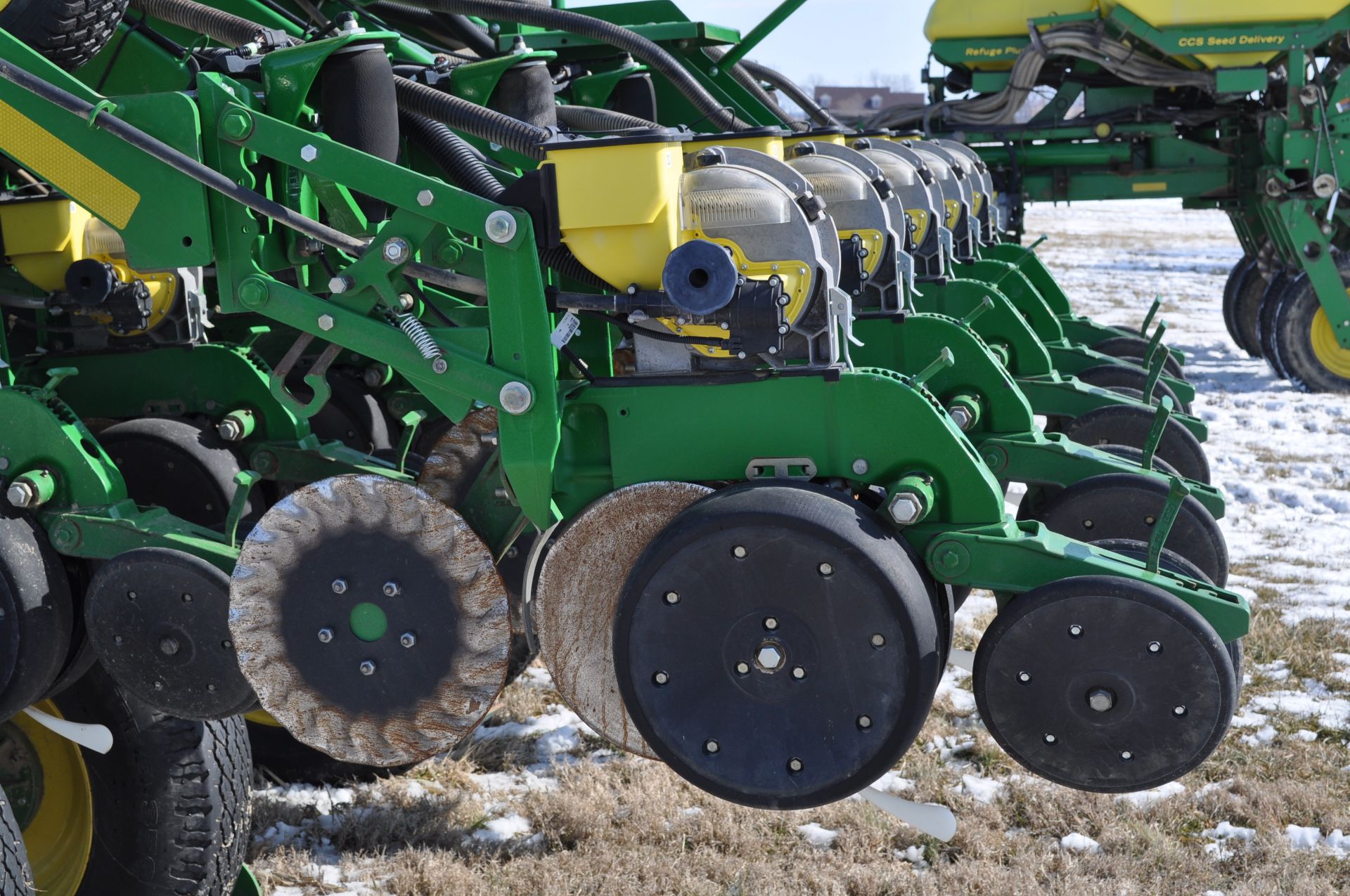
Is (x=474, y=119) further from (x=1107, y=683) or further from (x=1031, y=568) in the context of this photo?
(x=1107, y=683)

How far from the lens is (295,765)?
4.17 m

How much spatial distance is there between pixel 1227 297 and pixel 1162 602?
998 centimetres

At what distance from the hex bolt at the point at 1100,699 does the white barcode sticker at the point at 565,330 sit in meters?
1.13

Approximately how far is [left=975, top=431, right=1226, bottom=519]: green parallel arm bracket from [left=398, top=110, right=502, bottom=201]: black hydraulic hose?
183 cm

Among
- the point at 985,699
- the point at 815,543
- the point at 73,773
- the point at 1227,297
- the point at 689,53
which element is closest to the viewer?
the point at 815,543

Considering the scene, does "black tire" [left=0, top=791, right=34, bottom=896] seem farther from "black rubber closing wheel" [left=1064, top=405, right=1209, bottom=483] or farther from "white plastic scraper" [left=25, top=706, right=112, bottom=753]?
"black rubber closing wheel" [left=1064, top=405, right=1209, bottom=483]

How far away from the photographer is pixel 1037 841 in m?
3.66

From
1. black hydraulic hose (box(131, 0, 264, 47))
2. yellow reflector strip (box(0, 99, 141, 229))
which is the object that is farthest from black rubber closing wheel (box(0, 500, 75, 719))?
black hydraulic hose (box(131, 0, 264, 47))

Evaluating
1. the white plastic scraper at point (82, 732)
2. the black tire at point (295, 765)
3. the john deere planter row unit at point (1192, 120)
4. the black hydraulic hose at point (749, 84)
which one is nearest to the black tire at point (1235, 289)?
the john deere planter row unit at point (1192, 120)

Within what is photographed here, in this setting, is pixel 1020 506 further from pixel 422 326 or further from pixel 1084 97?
pixel 1084 97

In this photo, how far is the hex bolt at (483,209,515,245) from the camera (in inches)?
97.2

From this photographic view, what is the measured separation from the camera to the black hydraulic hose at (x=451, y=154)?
3053 mm

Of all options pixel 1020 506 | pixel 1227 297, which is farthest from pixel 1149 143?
pixel 1020 506

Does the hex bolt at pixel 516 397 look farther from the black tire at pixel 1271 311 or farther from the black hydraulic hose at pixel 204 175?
the black tire at pixel 1271 311
